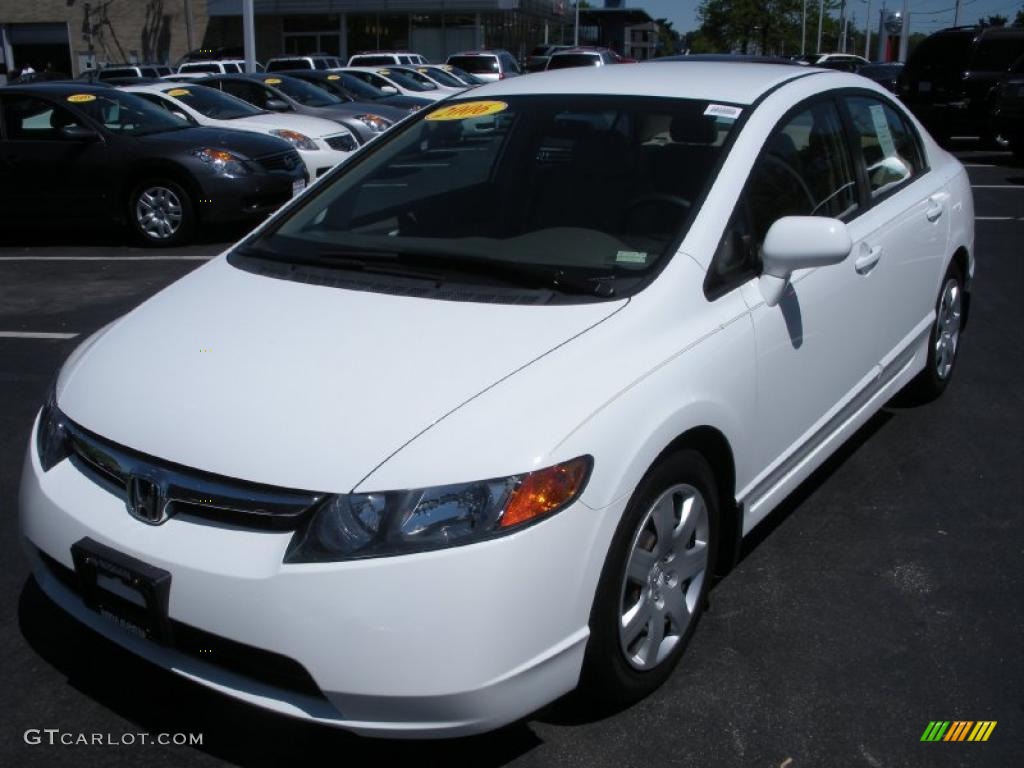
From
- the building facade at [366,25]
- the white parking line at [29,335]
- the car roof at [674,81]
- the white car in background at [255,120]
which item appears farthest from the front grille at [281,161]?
the building facade at [366,25]

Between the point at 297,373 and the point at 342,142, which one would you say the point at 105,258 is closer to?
the point at 342,142

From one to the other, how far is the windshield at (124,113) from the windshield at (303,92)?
16.0 ft

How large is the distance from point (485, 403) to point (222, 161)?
28.0 feet

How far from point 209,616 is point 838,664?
181cm

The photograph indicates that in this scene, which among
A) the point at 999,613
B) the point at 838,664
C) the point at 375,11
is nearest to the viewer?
the point at 838,664

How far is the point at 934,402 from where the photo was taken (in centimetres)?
549

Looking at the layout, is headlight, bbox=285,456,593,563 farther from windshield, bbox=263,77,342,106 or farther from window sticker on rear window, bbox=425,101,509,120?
windshield, bbox=263,77,342,106

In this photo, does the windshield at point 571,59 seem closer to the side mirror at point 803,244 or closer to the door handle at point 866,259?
the door handle at point 866,259

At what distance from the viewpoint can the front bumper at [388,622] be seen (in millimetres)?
2363

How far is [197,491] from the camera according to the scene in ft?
8.41

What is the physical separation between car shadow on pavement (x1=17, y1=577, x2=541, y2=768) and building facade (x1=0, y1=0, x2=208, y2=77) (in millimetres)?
48872

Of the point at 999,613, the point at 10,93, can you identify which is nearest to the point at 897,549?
the point at 999,613

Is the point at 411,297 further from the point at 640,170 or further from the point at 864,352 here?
the point at 864,352

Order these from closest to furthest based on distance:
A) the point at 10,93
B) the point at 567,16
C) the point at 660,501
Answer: the point at 660,501 → the point at 10,93 → the point at 567,16
